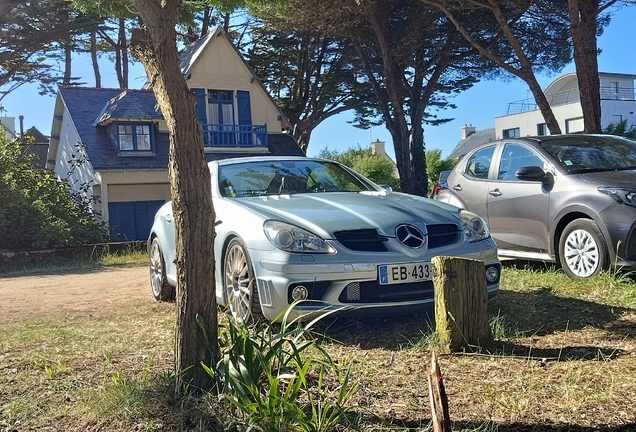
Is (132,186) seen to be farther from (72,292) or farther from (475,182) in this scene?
(475,182)

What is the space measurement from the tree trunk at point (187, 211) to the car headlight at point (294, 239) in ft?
4.09

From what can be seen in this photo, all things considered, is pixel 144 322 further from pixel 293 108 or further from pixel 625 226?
pixel 293 108

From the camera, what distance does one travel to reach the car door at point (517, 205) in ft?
22.8

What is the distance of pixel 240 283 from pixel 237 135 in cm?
2096

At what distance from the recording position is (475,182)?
8.03 m

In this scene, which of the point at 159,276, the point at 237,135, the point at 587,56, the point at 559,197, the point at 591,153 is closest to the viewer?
the point at 159,276

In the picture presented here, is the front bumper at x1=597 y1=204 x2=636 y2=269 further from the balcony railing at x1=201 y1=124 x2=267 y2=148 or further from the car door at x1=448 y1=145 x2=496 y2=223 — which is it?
the balcony railing at x1=201 y1=124 x2=267 y2=148

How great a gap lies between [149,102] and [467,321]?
21.8 meters

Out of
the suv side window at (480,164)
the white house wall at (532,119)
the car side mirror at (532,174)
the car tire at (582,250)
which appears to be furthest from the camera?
the white house wall at (532,119)

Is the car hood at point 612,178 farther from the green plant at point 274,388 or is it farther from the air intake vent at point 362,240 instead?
the green plant at point 274,388

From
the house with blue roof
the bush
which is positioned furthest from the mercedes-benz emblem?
the house with blue roof

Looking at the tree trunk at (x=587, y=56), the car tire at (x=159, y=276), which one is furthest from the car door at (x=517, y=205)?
the tree trunk at (x=587, y=56)

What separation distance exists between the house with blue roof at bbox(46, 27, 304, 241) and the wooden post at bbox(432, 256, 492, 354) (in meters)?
18.5

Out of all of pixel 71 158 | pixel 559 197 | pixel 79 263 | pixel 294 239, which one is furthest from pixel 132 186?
pixel 294 239
